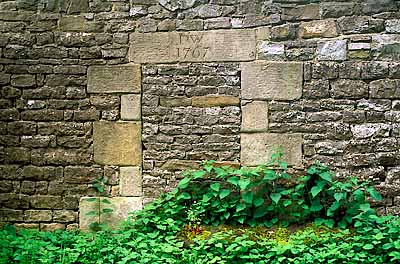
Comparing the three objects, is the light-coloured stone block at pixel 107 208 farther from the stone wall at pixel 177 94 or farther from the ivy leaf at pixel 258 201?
the ivy leaf at pixel 258 201

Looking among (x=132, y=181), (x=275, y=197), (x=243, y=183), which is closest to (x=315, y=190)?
(x=275, y=197)

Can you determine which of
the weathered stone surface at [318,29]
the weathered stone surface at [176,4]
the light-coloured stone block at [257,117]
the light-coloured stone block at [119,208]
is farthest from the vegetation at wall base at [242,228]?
the weathered stone surface at [176,4]

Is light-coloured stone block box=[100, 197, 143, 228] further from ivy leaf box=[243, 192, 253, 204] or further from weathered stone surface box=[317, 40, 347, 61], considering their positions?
weathered stone surface box=[317, 40, 347, 61]

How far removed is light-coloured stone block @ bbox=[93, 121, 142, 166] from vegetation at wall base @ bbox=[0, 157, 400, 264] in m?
0.51

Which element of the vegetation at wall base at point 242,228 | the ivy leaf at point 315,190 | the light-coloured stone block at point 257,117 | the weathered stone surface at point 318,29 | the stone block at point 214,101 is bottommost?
the vegetation at wall base at point 242,228

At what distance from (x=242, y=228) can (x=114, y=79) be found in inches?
72.6

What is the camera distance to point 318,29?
5.24 m

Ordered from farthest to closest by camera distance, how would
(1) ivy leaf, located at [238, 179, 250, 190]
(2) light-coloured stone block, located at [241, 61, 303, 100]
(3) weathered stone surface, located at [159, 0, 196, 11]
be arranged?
(3) weathered stone surface, located at [159, 0, 196, 11] < (2) light-coloured stone block, located at [241, 61, 303, 100] < (1) ivy leaf, located at [238, 179, 250, 190]

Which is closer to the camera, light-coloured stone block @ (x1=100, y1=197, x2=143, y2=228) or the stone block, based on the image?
the stone block

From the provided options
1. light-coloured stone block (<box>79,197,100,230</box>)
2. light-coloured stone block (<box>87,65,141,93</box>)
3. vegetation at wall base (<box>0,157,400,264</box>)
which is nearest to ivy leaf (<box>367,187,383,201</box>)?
vegetation at wall base (<box>0,157,400,264</box>)

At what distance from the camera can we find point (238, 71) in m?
5.31

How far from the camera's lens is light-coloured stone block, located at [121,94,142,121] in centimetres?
541

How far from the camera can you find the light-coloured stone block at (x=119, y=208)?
542 cm

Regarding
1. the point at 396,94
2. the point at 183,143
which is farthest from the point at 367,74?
the point at 183,143
